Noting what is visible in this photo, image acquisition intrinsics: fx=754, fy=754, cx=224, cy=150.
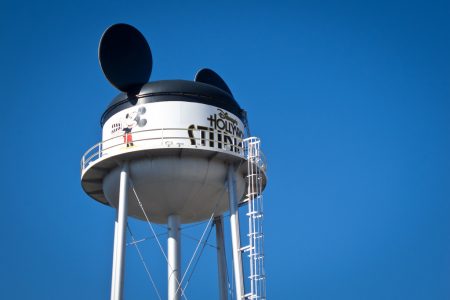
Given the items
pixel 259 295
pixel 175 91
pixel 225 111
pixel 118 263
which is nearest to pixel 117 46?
pixel 175 91

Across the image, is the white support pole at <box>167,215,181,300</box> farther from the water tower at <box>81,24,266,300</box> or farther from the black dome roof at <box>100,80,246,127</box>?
the black dome roof at <box>100,80,246,127</box>

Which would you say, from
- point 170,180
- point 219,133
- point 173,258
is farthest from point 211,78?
point 173,258

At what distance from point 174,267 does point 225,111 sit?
5640mm

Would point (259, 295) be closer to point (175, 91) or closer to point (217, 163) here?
point (217, 163)

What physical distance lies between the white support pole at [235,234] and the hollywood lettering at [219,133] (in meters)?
0.85

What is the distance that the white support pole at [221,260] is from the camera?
27312 millimetres

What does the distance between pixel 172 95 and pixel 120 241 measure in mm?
5147

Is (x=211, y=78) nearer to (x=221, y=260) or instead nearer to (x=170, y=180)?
(x=170, y=180)

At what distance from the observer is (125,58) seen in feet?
85.5

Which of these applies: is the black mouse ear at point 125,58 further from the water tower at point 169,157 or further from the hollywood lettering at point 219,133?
the hollywood lettering at point 219,133

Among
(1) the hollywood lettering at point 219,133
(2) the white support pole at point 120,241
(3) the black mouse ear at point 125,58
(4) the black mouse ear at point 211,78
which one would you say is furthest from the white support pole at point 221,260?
(3) the black mouse ear at point 125,58

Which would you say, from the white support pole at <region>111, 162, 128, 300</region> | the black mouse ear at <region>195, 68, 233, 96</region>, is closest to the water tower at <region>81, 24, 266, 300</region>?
the white support pole at <region>111, 162, 128, 300</region>

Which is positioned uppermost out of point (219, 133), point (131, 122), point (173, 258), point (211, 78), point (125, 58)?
point (211, 78)

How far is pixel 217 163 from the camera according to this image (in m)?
25.1
